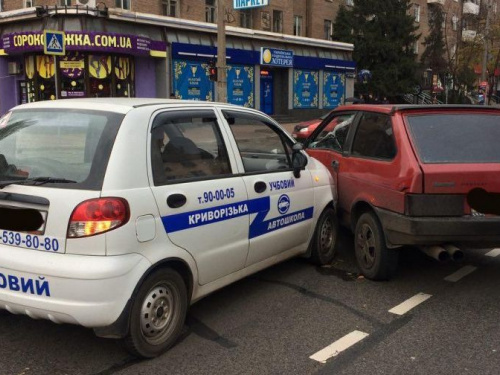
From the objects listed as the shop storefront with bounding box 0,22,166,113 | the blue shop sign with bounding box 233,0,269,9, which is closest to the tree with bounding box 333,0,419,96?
the shop storefront with bounding box 0,22,166,113

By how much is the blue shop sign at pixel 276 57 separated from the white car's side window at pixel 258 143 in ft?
79.7

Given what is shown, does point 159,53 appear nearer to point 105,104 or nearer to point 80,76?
point 80,76

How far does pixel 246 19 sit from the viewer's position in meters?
30.0

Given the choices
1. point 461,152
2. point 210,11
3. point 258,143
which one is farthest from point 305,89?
point 461,152

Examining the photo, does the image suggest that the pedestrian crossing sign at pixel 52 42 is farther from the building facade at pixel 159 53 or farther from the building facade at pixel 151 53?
the building facade at pixel 151 53

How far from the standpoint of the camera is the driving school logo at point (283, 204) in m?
4.69

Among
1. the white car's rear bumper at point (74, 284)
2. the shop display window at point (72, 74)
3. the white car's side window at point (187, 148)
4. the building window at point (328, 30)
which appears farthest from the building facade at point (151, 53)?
the white car's rear bumper at point (74, 284)

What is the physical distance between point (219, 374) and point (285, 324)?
3.00 ft

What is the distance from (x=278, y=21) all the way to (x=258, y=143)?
92.7 feet

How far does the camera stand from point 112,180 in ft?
10.8

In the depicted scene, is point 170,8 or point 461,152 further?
point 170,8

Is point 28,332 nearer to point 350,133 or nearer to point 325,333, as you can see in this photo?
point 325,333

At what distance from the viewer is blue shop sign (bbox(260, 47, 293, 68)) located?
1133 inches

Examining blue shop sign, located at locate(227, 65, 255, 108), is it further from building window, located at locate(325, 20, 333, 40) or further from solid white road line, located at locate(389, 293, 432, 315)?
solid white road line, located at locate(389, 293, 432, 315)
